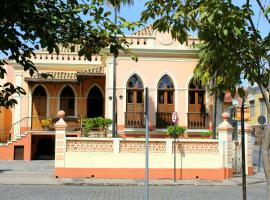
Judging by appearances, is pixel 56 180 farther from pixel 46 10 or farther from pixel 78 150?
pixel 46 10

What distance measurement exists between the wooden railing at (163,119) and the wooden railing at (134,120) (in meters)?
0.90

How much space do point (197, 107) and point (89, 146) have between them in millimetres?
10573

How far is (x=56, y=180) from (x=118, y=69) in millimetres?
10523

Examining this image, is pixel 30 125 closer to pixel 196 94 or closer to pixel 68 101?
pixel 68 101

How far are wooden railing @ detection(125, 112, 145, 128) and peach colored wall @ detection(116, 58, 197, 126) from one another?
355 mm

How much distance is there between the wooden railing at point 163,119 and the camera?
27.7 m

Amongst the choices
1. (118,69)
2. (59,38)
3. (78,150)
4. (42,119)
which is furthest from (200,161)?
(59,38)

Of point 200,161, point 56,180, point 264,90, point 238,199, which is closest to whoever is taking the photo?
point 264,90

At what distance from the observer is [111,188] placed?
55.5 ft

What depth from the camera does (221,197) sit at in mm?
14742

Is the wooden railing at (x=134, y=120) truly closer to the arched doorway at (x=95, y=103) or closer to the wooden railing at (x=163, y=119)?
the wooden railing at (x=163, y=119)

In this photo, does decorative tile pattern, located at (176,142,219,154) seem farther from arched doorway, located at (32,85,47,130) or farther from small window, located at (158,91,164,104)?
arched doorway, located at (32,85,47,130)

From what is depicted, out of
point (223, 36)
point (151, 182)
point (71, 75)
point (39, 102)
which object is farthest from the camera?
point (39, 102)

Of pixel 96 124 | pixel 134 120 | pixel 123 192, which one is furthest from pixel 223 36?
pixel 134 120
